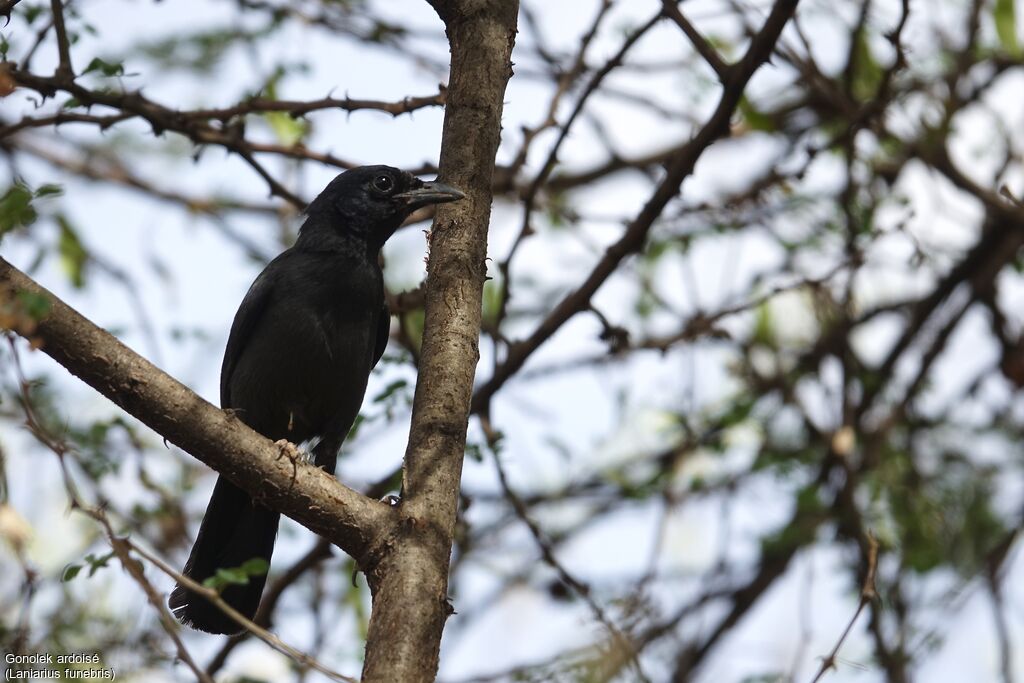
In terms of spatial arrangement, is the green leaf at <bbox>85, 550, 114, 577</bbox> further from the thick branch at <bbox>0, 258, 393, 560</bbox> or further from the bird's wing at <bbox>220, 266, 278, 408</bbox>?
the bird's wing at <bbox>220, 266, 278, 408</bbox>

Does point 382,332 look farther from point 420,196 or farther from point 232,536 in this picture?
point 232,536

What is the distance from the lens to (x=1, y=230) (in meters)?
3.02

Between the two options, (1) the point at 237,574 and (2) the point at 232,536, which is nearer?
(1) the point at 237,574

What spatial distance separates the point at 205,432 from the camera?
9.94 feet

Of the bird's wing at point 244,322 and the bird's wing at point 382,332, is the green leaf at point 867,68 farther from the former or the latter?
the bird's wing at point 244,322

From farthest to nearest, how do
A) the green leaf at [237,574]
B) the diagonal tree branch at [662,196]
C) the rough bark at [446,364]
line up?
the diagonal tree branch at [662,196]
the green leaf at [237,574]
the rough bark at [446,364]

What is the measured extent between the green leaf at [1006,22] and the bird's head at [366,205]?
10.7ft

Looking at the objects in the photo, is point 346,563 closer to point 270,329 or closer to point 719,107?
point 270,329

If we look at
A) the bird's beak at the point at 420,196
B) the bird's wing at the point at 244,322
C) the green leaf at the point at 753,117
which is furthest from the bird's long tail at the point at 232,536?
the green leaf at the point at 753,117

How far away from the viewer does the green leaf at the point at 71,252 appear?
5.96 meters

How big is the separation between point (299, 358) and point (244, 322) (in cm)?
38

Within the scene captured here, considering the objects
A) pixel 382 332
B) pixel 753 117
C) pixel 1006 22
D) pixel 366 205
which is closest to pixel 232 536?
pixel 382 332

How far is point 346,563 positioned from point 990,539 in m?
3.61

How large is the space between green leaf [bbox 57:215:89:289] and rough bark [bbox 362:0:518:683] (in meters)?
3.05
